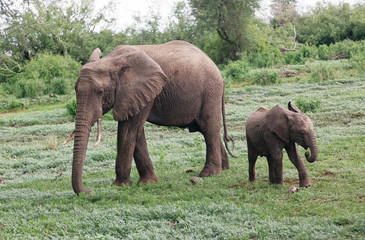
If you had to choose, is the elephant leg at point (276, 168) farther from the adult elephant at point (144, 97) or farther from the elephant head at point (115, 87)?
the elephant head at point (115, 87)

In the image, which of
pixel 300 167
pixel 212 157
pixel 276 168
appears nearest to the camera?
pixel 300 167

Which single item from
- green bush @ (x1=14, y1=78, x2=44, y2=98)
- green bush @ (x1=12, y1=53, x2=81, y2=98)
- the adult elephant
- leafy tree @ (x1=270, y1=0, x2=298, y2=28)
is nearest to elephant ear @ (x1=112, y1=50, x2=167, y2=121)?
the adult elephant

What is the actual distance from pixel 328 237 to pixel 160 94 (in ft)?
14.4

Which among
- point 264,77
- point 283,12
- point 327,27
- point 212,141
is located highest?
point 283,12

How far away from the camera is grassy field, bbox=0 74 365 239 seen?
527 centimetres

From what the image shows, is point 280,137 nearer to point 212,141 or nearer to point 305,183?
point 305,183

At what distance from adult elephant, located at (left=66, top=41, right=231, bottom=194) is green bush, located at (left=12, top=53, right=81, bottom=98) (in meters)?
19.1

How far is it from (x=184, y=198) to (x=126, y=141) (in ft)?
5.03

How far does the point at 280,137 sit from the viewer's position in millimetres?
7020

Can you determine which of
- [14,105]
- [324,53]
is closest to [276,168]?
[14,105]

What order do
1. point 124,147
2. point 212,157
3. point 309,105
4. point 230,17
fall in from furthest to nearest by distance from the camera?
1. point 230,17
2. point 309,105
3. point 212,157
4. point 124,147

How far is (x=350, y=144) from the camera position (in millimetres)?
10383

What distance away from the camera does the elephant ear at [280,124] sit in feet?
23.0

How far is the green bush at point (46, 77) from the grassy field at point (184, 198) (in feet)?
46.5
